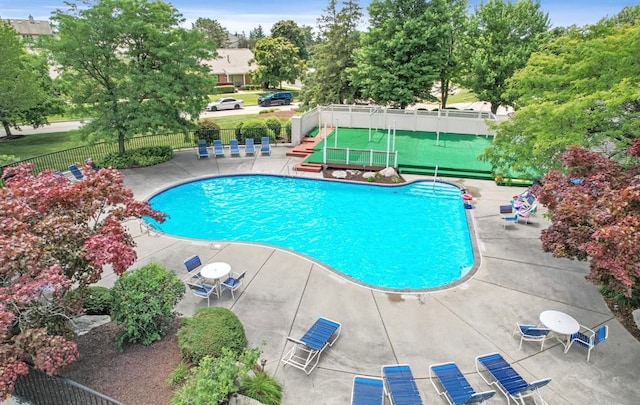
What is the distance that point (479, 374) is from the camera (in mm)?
7430

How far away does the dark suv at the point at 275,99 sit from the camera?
4181 centimetres

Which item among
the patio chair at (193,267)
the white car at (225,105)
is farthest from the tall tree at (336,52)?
the patio chair at (193,267)

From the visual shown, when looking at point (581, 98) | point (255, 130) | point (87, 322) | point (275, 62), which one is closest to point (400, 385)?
point (87, 322)

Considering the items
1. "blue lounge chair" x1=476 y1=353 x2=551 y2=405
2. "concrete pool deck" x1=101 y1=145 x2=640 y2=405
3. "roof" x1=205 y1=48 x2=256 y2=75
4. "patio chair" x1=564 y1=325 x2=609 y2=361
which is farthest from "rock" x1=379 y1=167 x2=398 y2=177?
"roof" x1=205 y1=48 x2=256 y2=75

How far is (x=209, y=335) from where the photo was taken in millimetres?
7195

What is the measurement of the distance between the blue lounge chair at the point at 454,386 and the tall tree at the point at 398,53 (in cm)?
2228

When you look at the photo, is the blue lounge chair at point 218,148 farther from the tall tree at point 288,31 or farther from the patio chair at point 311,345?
the tall tree at point 288,31

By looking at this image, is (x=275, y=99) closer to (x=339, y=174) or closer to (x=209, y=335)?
(x=339, y=174)

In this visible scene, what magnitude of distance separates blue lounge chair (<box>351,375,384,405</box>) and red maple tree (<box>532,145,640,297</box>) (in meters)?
4.54

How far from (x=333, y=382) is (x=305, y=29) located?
232 ft

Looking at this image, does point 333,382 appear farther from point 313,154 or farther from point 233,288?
point 313,154

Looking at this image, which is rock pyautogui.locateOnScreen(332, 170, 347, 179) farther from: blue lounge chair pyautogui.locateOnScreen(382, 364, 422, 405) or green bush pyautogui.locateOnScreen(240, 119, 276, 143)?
blue lounge chair pyautogui.locateOnScreen(382, 364, 422, 405)

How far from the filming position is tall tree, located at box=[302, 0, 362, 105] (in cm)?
3023

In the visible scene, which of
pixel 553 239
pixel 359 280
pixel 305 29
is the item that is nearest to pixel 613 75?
pixel 553 239
